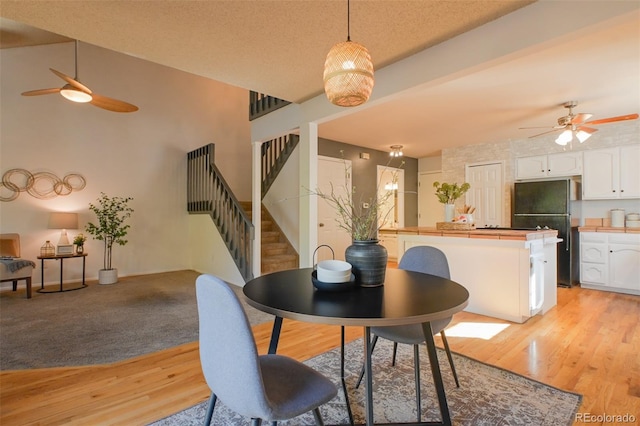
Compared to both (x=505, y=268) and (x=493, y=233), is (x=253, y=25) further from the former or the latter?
(x=505, y=268)

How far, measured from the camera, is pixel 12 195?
4586 mm

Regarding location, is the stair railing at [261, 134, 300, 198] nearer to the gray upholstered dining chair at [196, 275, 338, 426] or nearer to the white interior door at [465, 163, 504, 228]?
the white interior door at [465, 163, 504, 228]

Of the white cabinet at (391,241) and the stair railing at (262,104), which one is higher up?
the stair railing at (262,104)

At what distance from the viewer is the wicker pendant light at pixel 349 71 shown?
1.56m

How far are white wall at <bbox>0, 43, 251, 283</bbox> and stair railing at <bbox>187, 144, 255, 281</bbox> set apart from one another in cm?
25

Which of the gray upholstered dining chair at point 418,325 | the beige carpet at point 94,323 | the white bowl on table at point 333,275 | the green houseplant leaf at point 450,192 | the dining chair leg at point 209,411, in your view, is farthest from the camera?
the green houseplant leaf at point 450,192

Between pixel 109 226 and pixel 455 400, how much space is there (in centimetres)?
546

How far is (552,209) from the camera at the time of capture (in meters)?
4.70

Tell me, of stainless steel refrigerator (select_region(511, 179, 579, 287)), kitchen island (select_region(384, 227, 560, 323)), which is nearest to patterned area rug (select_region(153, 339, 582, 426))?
kitchen island (select_region(384, 227, 560, 323))

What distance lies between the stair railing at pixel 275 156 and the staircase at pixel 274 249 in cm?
60

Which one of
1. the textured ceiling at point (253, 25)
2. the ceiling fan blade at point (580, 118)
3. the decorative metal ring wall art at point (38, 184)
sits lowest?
the decorative metal ring wall art at point (38, 184)

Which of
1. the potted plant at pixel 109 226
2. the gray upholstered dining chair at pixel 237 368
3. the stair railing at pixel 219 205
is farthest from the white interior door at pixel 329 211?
the gray upholstered dining chair at pixel 237 368

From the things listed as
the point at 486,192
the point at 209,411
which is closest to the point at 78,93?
the point at 209,411

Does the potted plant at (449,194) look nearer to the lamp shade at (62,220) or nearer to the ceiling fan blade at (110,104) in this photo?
the ceiling fan blade at (110,104)
